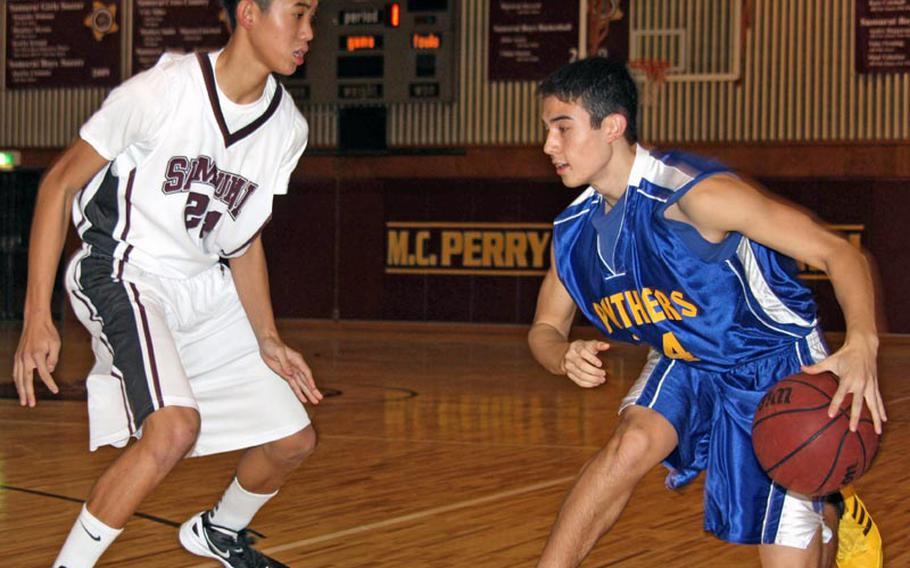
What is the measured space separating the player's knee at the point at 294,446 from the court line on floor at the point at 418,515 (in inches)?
24.1

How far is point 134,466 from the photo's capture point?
302cm

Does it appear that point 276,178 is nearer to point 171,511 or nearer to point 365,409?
point 171,511

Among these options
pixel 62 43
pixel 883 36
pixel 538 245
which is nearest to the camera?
pixel 883 36

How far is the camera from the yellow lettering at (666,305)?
3.06 m

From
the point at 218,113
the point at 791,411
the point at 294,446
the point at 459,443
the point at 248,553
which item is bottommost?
the point at 459,443

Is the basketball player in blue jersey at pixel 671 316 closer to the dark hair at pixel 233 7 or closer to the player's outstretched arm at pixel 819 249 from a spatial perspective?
the player's outstretched arm at pixel 819 249

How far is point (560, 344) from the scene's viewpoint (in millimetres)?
3137

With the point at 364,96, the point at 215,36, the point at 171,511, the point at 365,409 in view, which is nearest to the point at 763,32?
the point at 364,96

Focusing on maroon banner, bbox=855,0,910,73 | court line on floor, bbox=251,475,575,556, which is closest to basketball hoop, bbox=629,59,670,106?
maroon banner, bbox=855,0,910,73

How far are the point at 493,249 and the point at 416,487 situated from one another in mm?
11074

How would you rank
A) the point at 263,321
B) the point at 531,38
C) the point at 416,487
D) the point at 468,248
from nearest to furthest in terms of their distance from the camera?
1. the point at 263,321
2. the point at 416,487
3. the point at 531,38
4. the point at 468,248

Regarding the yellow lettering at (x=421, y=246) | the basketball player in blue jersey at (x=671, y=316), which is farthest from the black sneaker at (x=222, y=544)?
the yellow lettering at (x=421, y=246)

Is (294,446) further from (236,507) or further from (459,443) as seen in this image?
(459,443)

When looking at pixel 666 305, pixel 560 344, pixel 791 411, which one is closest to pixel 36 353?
pixel 560 344
